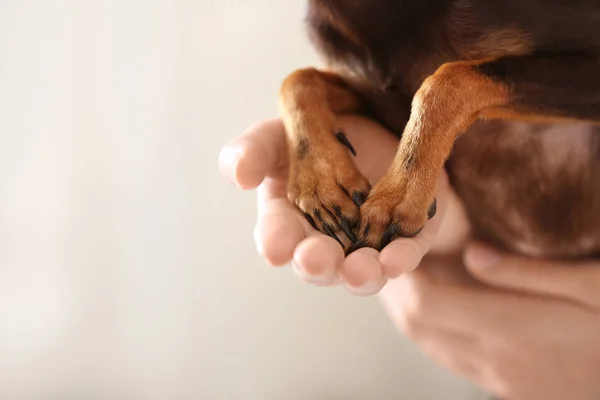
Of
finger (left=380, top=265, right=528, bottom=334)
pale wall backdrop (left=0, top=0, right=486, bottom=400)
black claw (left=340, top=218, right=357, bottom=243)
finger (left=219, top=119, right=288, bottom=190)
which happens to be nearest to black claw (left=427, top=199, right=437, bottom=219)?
black claw (left=340, top=218, right=357, bottom=243)

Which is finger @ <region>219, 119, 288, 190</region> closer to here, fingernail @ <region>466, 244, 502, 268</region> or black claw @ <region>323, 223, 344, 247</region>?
black claw @ <region>323, 223, 344, 247</region>

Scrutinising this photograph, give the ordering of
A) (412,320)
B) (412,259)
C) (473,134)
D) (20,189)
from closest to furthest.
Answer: (412,259) → (473,134) → (412,320) → (20,189)

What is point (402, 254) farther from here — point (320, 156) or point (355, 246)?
point (320, 156)

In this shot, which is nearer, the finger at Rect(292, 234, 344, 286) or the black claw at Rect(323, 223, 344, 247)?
the finger at Rect(292, 234, 344, 286)

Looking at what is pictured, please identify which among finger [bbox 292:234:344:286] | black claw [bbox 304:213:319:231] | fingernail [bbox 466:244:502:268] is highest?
finger [bbox 292:234:344:286]

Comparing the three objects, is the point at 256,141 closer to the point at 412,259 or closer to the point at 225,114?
the point at 412,259

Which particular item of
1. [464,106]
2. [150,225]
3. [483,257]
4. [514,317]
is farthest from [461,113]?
[150,225]

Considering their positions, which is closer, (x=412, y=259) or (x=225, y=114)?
(x=412, y=259)

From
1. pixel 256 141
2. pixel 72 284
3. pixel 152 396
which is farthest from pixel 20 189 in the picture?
pixel 256 141
